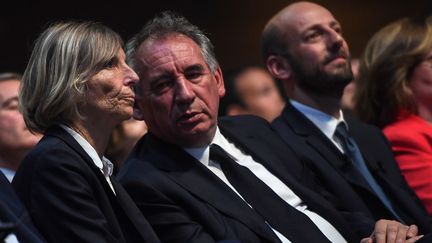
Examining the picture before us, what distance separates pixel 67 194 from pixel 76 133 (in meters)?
0.32

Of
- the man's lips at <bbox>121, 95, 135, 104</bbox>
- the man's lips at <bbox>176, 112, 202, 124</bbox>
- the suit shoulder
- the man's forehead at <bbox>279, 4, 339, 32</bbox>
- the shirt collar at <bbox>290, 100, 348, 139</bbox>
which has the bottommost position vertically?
the shirt collar at <bbox>290, 100, 348, 139</bbox>

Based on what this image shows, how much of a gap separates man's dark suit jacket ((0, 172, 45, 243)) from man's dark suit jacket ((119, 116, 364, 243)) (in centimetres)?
57

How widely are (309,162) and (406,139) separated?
0.68 m

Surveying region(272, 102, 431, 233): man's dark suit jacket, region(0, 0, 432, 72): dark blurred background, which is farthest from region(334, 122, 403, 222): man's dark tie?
region(0, 0, 432, 72): dark blurred background

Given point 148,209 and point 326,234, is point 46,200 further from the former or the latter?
point 326,234

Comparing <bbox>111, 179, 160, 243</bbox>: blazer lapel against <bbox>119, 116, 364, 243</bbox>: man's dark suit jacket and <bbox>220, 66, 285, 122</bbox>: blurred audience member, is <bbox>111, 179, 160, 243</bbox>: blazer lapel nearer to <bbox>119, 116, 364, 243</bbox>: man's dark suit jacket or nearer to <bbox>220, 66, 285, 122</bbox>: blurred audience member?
<bbox>119, 116, 364, 243</bbox>: man's dark suit jacket

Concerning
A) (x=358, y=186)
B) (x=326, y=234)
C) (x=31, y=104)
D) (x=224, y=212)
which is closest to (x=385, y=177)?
(x=358, y=186)

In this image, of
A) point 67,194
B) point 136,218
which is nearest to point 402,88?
point 136,218

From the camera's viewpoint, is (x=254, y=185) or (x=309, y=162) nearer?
(x=254, y=185)

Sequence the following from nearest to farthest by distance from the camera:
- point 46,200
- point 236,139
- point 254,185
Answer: point 46,200, point 254,185, point 236,139

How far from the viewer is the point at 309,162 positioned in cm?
434

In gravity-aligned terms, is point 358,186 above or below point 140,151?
below

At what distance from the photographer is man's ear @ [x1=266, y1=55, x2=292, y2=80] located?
4816 mm

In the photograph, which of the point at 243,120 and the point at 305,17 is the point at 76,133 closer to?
the point at 243,120
